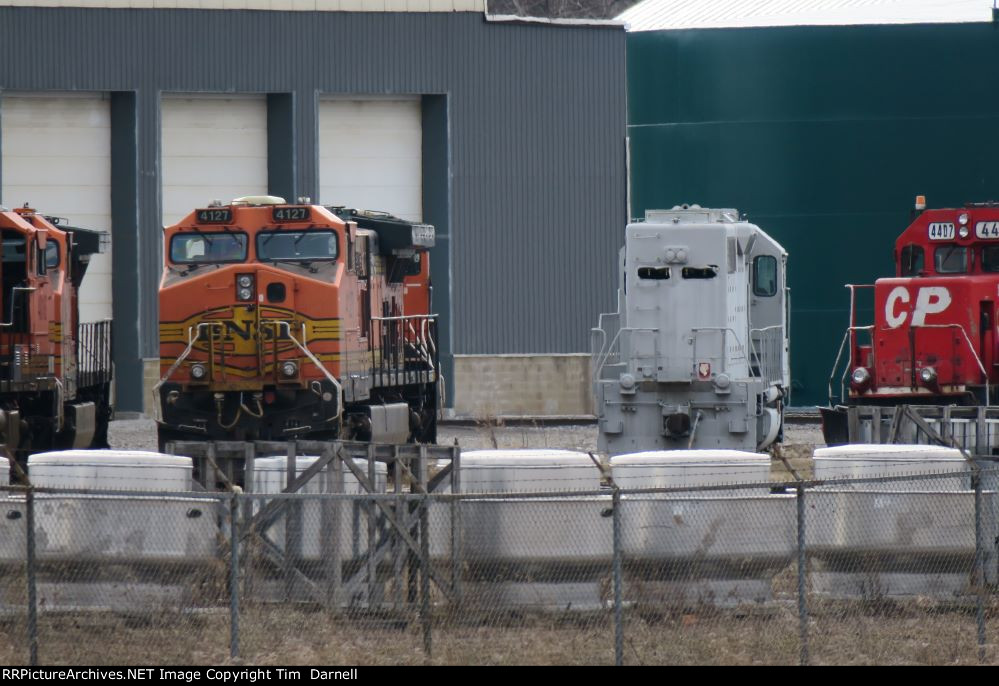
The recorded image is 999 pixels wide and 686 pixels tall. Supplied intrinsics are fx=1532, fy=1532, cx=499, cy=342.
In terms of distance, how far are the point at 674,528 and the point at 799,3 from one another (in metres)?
24.8

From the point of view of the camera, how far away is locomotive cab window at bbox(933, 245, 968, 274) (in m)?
21.3

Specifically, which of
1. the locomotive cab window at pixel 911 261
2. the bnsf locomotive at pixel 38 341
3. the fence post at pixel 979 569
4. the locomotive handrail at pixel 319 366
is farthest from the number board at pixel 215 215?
the fence post at pixel 979 569

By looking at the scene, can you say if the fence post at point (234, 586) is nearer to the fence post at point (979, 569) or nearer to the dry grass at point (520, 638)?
the dry grass at point (520, 638)

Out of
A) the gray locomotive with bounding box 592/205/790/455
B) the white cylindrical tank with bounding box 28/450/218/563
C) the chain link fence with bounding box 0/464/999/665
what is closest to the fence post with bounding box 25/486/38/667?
the chain link fence with bounding box 0/464/999/665

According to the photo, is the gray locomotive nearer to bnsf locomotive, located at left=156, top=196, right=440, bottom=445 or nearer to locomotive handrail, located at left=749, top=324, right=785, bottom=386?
locomotive handrail, located at left=749, top=324, right=785, bottom=386

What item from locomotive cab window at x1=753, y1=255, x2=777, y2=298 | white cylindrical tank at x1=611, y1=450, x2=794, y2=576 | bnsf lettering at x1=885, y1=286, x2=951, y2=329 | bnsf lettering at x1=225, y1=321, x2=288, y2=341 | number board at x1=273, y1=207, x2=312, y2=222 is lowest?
white cylindrical tank at x1=611, y1=450, x2=794, y2=576

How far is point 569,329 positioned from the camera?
3584 cm

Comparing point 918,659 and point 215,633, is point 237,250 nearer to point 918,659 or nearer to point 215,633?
point 215,633

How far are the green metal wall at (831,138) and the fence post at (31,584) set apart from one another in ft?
80.6

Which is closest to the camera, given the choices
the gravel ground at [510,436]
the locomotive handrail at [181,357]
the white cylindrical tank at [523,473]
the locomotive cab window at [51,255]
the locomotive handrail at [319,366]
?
the white cylindrical tank at [523,473]

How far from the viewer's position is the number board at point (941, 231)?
21.3m

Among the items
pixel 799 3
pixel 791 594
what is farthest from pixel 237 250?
pixel 799 3

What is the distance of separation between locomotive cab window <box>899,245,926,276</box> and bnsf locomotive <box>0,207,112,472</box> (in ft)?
39.9

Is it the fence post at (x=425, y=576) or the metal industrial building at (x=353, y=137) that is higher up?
the metal industrial building at (x=353, y=137)
